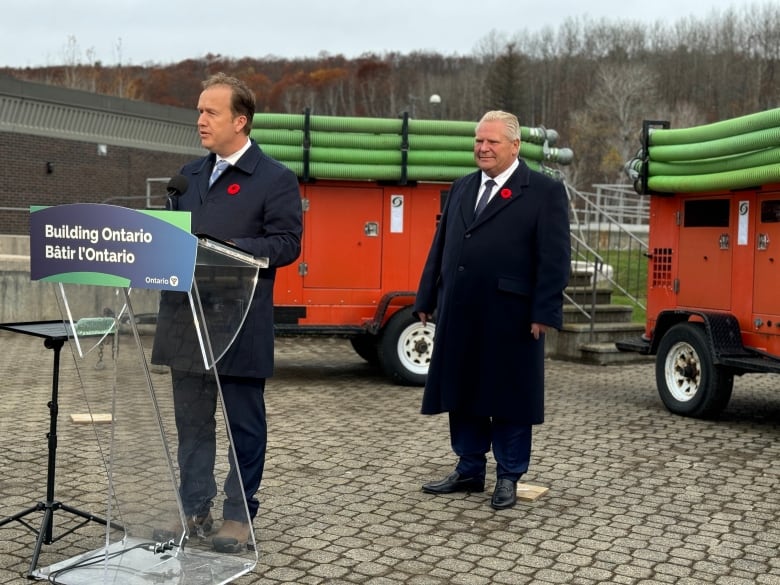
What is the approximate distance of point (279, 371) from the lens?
11.2m

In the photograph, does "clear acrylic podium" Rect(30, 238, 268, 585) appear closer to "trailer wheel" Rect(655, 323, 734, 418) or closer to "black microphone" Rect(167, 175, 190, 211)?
"black microphone" Rect(167, 175, 190, 211)

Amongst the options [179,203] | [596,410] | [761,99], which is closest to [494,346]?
[179,203]

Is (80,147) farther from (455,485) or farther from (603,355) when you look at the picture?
(455,485)

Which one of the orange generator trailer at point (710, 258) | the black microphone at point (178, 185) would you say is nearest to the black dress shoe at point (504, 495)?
the black microphone at point (178, 185)

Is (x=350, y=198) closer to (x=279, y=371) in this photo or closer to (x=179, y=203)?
(x=279, y=371)

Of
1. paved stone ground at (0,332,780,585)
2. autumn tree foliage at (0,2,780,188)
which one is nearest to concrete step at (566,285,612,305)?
paved stone ground at (0,332,780,585)

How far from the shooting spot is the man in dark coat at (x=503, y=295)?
17.7ft

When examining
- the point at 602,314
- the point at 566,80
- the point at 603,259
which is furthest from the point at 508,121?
the point at 566,80

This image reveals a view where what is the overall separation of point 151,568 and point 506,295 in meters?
2.41

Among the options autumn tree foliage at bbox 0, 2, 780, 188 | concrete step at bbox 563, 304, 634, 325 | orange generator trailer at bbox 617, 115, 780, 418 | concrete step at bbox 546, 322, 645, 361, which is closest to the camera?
orange generator trailer at bbox 617, 115, 780, 418

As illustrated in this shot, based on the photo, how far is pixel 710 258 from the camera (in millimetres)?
8688

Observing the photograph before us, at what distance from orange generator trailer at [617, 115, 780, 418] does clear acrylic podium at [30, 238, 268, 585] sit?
17.0 ft

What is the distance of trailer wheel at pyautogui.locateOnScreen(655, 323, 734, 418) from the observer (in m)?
8.23

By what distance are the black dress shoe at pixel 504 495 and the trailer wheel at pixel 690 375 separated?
3282mm
